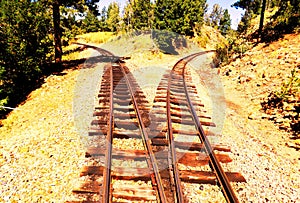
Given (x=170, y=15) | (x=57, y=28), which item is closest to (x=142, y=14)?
(x=170, y=15)

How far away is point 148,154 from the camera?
595 cm

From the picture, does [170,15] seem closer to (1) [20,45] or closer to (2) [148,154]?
(1) [20,45]

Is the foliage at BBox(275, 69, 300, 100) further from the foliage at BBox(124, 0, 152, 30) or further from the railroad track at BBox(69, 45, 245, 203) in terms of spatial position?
the foliage at BBox(124, 0, 152, 30)

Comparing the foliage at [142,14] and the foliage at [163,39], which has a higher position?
the foliage at [142,14]

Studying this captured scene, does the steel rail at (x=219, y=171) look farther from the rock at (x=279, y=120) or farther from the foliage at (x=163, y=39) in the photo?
the foliage at (x=163, y=39)

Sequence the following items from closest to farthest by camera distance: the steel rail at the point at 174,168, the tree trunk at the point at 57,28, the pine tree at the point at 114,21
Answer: the steel rail at the point at 174,168 → the tree trunk at the point at 57,28 → the pine tree at the point at 114,21

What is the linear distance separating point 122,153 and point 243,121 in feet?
17.4

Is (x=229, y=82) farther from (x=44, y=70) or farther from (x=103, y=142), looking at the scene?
(x=44, y=70)

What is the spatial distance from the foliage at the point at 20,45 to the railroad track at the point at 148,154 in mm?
5015

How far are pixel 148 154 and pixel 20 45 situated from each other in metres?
8.86

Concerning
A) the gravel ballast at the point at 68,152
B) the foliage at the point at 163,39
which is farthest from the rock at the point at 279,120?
the foliage at the point at 163,39

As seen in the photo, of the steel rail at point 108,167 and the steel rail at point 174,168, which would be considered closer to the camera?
the steel rail at point 108,167

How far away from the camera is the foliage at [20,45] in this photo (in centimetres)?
1073

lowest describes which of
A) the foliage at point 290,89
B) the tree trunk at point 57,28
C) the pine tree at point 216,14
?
the foliage at point 290,89
